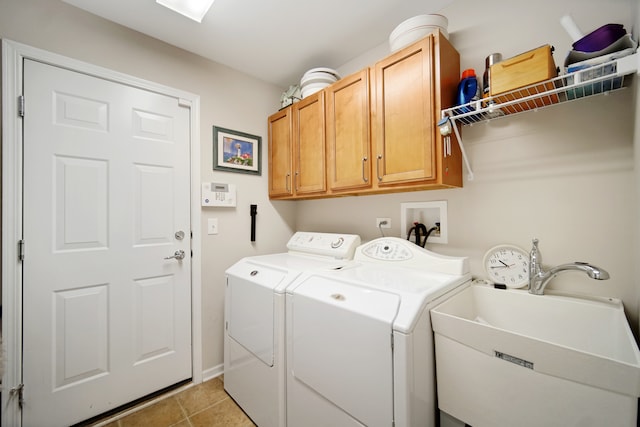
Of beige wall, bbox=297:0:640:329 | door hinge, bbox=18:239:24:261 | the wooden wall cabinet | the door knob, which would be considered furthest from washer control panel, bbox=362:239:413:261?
door hinge, bbox=18:239:24:261

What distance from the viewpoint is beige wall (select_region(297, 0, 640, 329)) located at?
1.09m

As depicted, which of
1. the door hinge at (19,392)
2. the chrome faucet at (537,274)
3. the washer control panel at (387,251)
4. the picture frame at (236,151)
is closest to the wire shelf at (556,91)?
the chrome faucet at (537,274)

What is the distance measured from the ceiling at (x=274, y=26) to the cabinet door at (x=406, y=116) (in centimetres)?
41

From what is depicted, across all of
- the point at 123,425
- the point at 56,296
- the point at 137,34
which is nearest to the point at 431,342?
the point at 123,425

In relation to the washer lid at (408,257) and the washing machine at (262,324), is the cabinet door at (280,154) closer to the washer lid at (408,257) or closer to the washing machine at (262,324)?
the washing machine at (262,324)

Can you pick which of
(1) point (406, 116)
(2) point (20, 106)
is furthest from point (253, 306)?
(2) point (20, 106)

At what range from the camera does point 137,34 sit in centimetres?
177

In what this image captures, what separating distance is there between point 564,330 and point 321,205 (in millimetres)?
1799

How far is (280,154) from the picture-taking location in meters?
2.30

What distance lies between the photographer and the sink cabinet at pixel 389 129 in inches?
53.4

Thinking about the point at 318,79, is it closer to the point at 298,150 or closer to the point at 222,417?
the point at 298,150

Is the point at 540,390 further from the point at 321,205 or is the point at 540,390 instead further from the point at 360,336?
the point at 321,205

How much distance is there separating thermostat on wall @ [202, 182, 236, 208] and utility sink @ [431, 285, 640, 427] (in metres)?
1.74

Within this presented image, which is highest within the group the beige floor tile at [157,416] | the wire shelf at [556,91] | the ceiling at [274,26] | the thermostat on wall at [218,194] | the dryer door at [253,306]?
the ceiling at [274,26]
